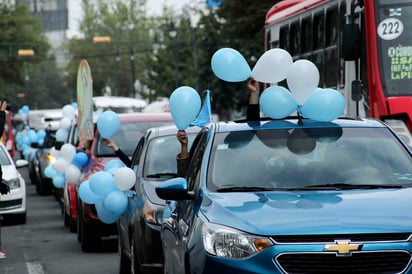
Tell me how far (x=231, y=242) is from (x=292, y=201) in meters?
0.61

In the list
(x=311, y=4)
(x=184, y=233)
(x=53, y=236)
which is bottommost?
(x=53, y=236)

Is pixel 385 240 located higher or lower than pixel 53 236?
higher

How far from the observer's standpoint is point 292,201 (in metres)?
8.07

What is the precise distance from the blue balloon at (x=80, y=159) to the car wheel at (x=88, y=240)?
4.38 ft

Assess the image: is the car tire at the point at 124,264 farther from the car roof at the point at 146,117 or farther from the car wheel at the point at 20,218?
the car wheel at the point at 20,218

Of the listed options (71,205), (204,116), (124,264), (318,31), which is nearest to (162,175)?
(124,264)

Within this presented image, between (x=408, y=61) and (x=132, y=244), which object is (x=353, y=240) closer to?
(x=132, y=244)

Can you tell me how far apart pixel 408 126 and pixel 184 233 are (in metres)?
8.82

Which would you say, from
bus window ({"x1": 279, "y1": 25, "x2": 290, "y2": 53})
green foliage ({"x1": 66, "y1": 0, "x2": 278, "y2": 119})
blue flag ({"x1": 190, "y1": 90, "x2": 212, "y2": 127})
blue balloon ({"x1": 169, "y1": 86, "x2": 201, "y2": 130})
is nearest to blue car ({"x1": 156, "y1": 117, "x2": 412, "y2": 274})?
blue balloon ({"x1": 169, "y1": 86, "x2": 201, "y2": 130})

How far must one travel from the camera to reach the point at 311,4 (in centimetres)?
2039

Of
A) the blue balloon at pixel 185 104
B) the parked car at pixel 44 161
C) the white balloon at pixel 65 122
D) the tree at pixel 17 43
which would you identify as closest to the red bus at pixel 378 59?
the blue balloon at pixel 185 104

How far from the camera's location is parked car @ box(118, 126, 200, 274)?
11.3m

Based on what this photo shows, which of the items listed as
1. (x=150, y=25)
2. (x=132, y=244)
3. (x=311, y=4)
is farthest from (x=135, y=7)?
(x=132, y=244)

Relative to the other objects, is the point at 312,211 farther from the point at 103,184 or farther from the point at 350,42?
the point at 350,42
